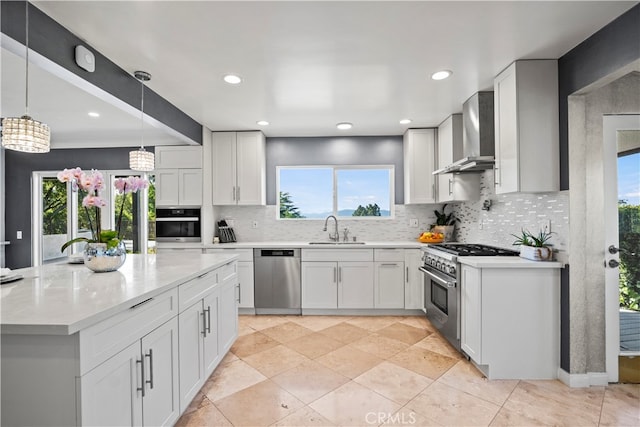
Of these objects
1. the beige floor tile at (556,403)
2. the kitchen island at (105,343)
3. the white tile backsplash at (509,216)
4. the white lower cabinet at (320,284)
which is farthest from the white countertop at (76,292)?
the white tile backsplash at (509,216)

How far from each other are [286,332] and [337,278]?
0.92 m

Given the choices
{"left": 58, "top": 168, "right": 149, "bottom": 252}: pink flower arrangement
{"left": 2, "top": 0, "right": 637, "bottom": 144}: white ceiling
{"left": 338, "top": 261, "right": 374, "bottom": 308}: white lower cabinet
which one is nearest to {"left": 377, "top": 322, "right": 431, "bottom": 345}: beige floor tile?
{"left": 338, "top": 261, "right": 374, "bottom": 308}: white lower cabinet

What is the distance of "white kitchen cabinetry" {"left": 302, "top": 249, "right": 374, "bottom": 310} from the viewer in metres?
3.93

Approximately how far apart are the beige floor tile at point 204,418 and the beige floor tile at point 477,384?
1614 millimetres

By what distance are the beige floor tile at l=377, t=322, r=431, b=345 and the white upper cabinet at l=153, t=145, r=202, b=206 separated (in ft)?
9.26

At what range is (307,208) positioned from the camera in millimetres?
4637

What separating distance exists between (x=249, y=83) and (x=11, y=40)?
152cm

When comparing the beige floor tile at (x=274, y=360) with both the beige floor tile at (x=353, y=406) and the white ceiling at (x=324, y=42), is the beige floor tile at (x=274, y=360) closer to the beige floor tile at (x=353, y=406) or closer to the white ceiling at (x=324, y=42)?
the beige floor tile at (x=353, y=406)

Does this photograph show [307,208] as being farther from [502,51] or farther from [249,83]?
[502,51]

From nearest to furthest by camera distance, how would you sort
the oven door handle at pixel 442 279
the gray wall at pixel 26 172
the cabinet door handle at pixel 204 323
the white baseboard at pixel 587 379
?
the cabinet door handle at pixel 204 323 < the white baseboard at pixel 587 379 < the oven door handle at pixel 442 279 < the gray wall at pixel 26 172

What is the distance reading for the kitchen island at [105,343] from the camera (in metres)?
1.11

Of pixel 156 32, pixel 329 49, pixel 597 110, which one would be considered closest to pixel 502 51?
pixel 597 110

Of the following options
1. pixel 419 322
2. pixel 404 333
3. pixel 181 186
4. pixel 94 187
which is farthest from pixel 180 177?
pixel 419 322

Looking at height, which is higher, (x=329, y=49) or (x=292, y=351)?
(x=329, y=49)
